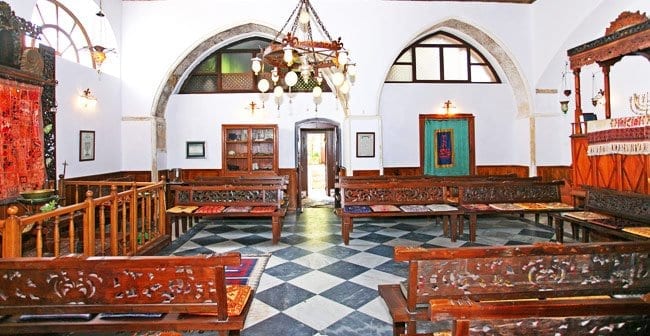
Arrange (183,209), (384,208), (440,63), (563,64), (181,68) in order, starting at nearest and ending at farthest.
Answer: (183,209) → (384,208) → (563,64) → (181,68) → (440,63)

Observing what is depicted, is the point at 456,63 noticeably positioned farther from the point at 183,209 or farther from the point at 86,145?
the point at 86,145

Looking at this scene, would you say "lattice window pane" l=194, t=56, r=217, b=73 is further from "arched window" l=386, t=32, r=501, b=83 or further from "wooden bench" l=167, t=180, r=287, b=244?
"wooden bench" l=167, t=180, r=287, b=244

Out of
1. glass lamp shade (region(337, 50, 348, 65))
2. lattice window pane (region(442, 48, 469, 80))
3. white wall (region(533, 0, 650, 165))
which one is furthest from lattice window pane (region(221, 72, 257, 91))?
white wall (region(533, 0, 650, 165))

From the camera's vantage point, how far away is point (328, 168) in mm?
10617

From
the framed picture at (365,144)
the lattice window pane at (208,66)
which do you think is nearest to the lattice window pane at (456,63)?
the framed picture at (365,144)

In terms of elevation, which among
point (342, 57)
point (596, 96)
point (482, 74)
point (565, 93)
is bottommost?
point (342, 57)

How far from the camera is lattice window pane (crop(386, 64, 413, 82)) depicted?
9.20m

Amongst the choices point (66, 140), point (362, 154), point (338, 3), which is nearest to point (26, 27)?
point (66, 140)

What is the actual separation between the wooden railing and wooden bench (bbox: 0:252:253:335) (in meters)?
0.87

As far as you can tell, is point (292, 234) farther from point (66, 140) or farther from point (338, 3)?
point (338, 3)

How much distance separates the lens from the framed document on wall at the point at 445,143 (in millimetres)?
9273

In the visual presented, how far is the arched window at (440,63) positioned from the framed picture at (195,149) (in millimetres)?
4708

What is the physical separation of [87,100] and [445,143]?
7562mm

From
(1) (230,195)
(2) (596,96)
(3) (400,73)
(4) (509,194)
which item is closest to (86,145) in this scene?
(1) (230,195)
